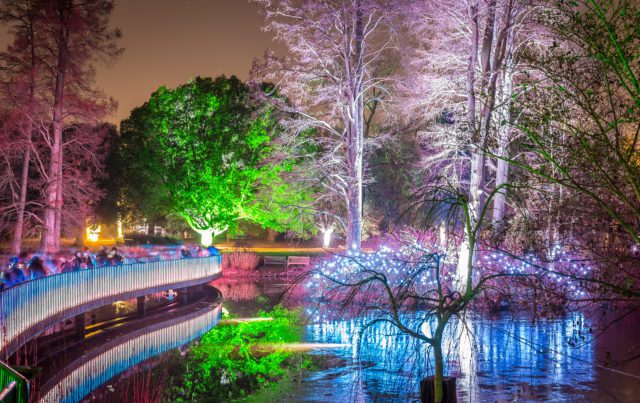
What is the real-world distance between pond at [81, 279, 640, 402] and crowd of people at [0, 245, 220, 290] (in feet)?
9.76

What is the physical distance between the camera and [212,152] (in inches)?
1965

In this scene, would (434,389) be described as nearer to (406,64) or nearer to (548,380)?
(548,380)

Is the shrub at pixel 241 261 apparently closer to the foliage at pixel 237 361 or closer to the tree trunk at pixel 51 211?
the tree trunk at pixel 51 211

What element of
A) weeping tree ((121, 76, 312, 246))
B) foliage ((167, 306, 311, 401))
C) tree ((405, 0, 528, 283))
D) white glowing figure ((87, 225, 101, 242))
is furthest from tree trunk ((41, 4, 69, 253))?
white glowing figure ((87, 225, 101, 242))

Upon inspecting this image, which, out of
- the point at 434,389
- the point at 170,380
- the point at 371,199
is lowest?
the point at 170,380

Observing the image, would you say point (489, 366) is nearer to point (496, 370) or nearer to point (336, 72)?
point (496, 370)

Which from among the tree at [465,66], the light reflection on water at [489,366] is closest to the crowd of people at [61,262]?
the light reflection on water at [489,366]

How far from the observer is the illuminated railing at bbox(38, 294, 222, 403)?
14934 millimetres

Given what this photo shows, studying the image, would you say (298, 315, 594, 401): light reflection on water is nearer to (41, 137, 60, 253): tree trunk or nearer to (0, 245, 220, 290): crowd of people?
(0, 245, 220, 290): crowd of people

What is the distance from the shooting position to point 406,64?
34.3 meters

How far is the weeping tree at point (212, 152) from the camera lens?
Answer: 48.5 m

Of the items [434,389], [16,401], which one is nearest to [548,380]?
[434,389]

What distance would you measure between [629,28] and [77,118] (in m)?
28.2

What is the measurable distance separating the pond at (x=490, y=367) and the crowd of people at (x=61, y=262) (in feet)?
9.76
